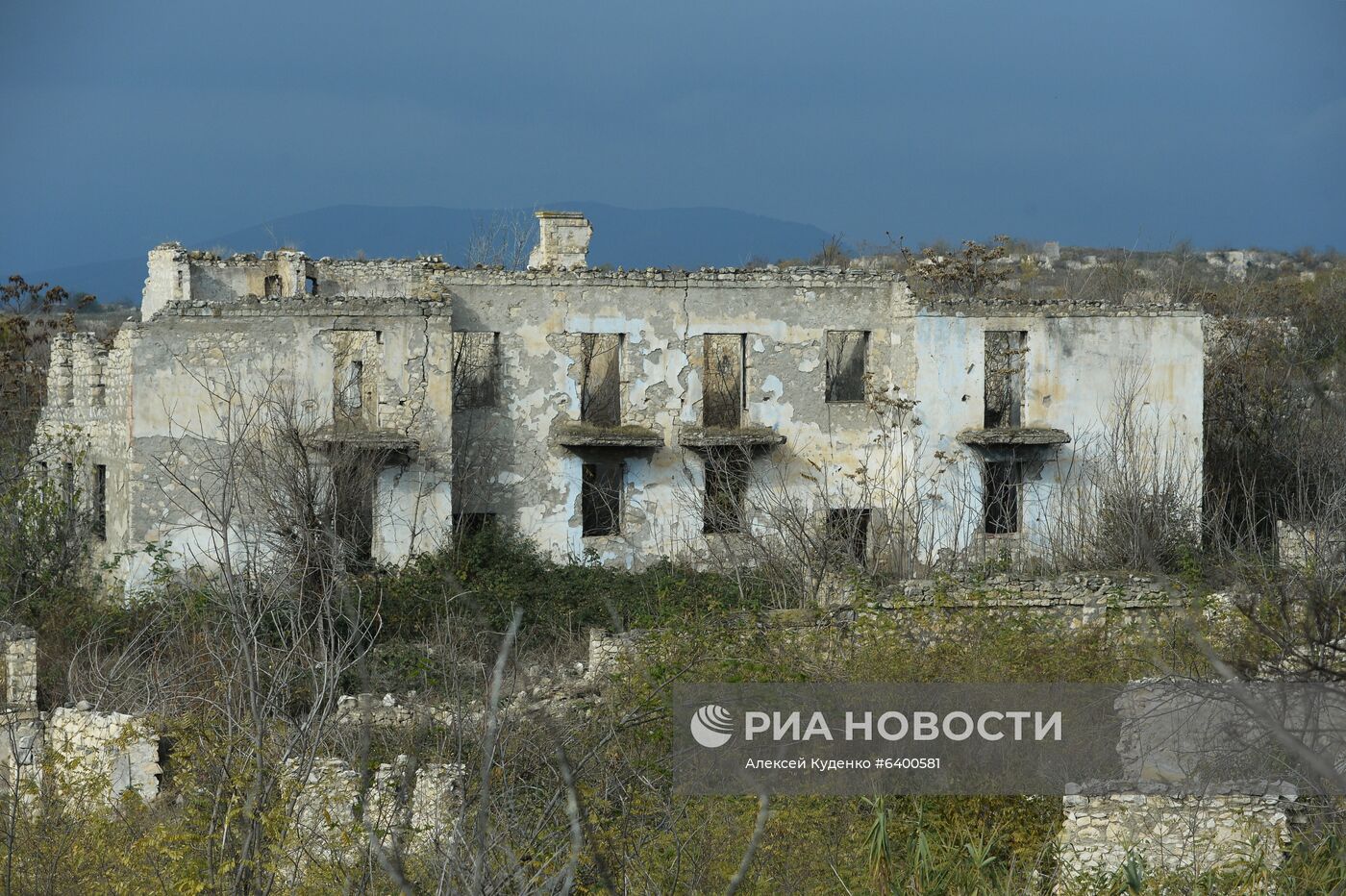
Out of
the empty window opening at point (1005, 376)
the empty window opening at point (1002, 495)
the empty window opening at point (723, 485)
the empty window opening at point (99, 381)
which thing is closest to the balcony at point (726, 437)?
the empty window opening at point (723, 485)

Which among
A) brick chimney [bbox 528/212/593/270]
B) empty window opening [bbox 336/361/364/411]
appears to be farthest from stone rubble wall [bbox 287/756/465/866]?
brick chimney [bbox 528/212/593/270]

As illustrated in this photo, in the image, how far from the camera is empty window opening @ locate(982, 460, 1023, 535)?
21594 millimetres

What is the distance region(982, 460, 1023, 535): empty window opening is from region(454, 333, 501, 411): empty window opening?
24.3 ft

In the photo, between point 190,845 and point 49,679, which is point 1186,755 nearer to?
point 190,845

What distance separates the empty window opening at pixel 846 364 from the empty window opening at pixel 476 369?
5.68m

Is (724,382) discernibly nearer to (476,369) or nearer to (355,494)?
(476,369)

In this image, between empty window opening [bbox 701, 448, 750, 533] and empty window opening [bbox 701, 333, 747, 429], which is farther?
empty window opening [bbox 701, 333, 747, 429]

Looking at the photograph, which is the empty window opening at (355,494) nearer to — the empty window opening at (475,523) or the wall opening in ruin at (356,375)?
the wall opening in ruin at (356,375)

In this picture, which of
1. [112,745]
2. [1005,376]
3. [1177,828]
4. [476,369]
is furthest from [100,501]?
[1177,828]

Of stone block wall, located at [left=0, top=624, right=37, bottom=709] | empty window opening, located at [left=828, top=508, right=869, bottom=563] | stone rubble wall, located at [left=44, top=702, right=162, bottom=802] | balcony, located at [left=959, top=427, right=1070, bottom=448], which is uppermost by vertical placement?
balcony, located at [left=959, top=427, right=1070, bottom=448]

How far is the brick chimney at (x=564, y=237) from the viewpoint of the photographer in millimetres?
24047

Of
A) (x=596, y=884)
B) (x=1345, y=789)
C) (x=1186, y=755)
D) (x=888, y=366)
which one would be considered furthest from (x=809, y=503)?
(x=1345, y=789)

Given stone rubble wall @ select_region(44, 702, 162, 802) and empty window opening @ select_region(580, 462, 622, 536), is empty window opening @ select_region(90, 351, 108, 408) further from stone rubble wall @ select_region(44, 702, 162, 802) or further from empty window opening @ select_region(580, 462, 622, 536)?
stone rubble wall @ select_region(44, 702, 162, 802)

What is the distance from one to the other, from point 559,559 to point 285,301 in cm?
528
